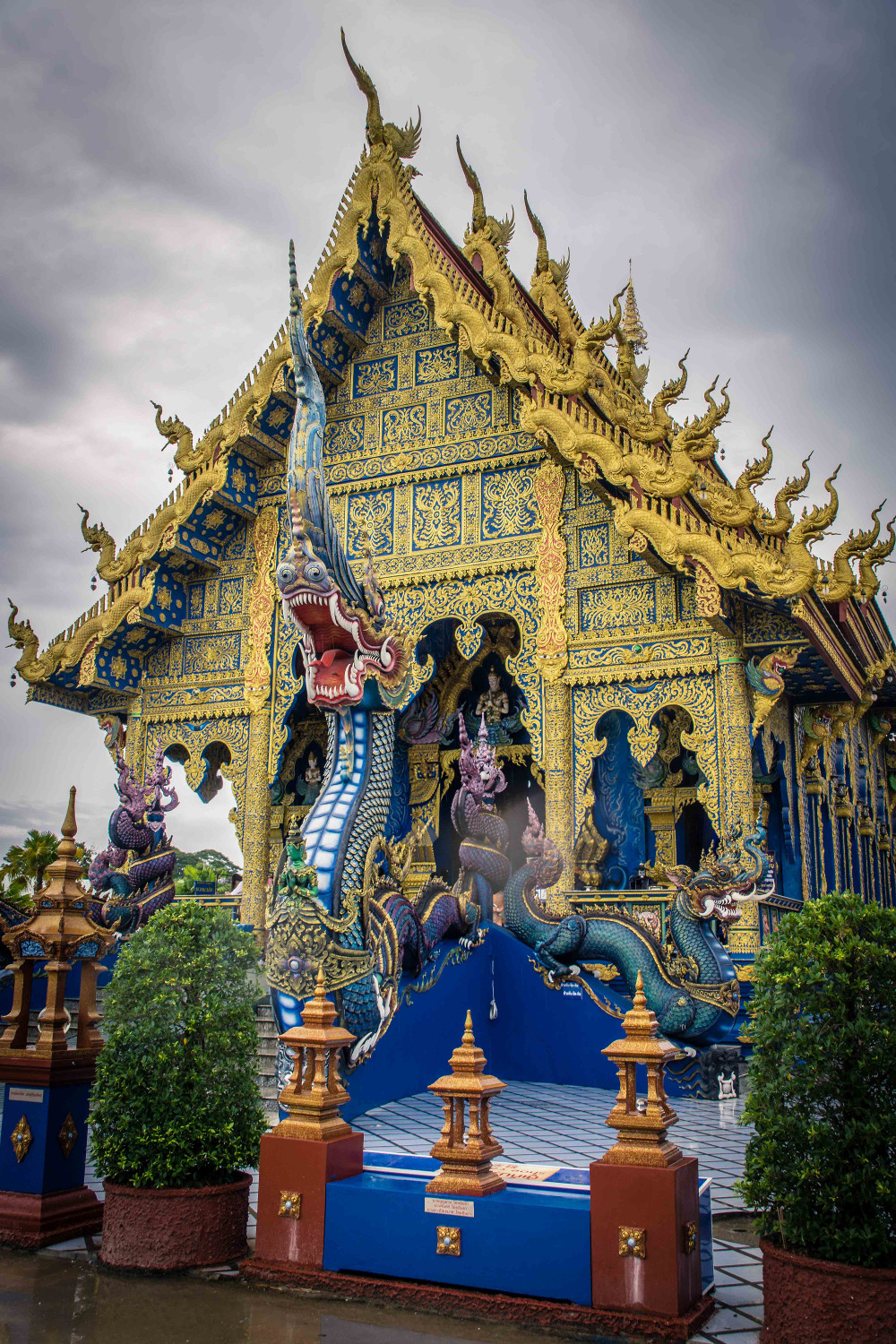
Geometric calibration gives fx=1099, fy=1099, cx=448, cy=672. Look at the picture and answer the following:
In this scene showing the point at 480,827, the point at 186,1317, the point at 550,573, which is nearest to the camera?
the point at 186,1317

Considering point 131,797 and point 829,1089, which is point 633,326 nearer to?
point 131,797

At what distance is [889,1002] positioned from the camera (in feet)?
11.2

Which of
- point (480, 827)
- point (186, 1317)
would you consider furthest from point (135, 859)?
point (186, 1317)

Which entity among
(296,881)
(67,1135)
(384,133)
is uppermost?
(384,133)

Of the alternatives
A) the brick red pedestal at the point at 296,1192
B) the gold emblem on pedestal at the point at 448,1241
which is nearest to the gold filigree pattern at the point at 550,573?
the brick red pedestal at the point at 296,1192

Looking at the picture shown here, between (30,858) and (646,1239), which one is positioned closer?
(646,1239)

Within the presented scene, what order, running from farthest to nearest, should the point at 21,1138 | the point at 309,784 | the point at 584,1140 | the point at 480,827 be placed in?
the point at 309,784 < the point at 480,827 < the point at 584,1140 < the point at 21,1138

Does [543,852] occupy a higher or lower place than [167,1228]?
higher

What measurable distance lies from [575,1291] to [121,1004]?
2.09 meters

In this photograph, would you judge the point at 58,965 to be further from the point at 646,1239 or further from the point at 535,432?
the point at 535,432

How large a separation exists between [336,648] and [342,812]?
118cm

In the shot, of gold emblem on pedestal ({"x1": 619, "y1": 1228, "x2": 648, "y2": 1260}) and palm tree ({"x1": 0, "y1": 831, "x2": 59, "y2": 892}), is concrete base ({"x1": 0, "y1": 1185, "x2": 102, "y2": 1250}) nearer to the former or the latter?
gold emblem on pedestal ({"x1": 619, "y1": 1228, "x2": 648, "y2": 1260})

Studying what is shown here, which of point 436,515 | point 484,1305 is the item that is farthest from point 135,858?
point 484,1305

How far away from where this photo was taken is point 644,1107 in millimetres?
3836
